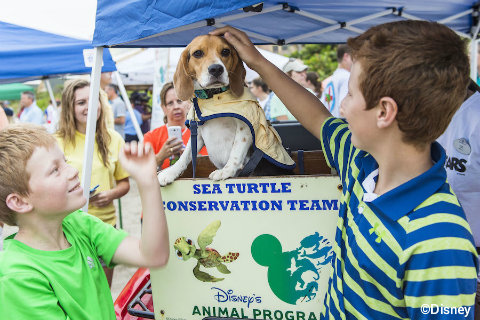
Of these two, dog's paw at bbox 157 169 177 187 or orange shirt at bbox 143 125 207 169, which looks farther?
orange shirt at bbox 143 125 207 169

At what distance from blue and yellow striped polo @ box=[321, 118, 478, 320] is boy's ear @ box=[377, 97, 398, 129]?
0.16m

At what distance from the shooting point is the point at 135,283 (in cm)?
253

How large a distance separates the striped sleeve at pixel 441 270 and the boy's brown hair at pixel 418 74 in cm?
24

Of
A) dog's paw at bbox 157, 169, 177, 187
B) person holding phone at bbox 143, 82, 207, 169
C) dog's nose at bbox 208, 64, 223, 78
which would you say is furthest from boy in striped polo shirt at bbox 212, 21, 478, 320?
person holding phone at bbox 143, 82, 207, 169

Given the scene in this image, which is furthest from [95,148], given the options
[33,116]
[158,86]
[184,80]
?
[33,116]

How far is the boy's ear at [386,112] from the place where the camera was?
A: 41.0 inches

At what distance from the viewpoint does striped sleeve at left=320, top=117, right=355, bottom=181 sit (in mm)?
1428

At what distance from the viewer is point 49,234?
1449 mm

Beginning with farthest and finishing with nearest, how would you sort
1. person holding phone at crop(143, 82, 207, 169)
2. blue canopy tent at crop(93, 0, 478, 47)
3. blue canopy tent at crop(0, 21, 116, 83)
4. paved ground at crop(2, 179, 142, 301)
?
paved ground at crop(2, 179, 142, 301) → blue canopy tent at crop(0, 21, 116, 83) → person holding phone at crop(143, 82, 207, 169) → blue canopy tent at crop(93, 0, 478, 47)

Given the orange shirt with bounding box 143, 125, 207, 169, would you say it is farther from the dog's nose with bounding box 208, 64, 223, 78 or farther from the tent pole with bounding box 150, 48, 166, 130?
the tent pole with bounding box 150, 48, 166, 130

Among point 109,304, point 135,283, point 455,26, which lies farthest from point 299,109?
point 455,26

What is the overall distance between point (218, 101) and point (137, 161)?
0.79m

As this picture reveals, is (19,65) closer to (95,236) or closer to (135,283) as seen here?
(135,283)

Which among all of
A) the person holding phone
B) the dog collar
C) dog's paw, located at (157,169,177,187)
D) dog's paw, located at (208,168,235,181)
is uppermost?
the dog collar
